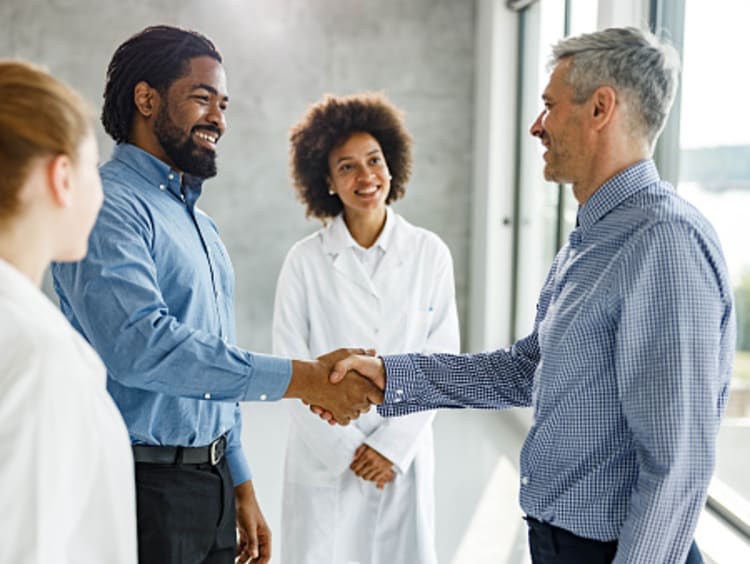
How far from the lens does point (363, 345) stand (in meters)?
2.40

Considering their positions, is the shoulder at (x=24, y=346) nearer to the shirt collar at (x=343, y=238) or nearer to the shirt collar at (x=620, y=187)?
the shirt collar at (x=620, y=187)

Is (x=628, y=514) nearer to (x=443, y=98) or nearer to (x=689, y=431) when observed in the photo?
(x=689, y=431)

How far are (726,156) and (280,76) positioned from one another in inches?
141

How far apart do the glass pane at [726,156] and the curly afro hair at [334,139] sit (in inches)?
42.3

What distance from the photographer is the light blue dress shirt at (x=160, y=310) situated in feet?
5.09

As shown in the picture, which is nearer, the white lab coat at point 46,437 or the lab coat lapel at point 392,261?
the white lab coat at point 46,437

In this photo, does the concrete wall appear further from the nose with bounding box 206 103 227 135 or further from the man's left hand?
the nose with bounding box 206 103 227 135

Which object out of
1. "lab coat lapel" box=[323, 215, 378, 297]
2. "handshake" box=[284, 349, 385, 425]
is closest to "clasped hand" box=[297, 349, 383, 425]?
"handshake" box=[284, 349, 385, 425]

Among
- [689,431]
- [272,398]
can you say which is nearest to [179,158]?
[272,398]

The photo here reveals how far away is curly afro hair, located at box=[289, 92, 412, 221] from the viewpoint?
279cm

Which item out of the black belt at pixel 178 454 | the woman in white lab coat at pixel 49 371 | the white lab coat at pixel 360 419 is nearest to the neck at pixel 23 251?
Answer: the woman in white lab coat at pixel 49 371

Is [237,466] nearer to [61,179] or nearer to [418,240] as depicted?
[418,240]

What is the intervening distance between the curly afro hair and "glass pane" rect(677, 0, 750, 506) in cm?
107

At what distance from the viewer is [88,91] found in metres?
5.65
